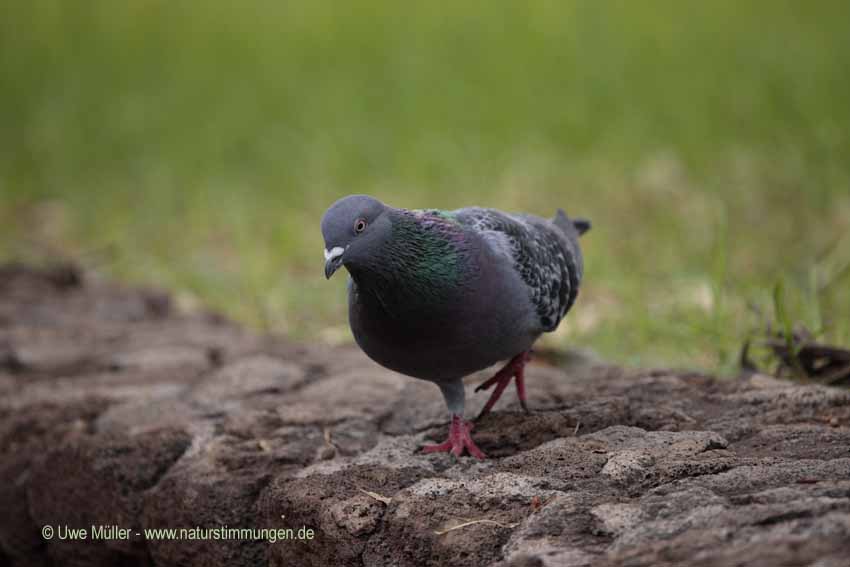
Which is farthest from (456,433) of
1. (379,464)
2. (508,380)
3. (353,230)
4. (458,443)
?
(353,230)

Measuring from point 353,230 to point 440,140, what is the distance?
5.64 meters

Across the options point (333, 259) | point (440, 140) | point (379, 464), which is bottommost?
point (379, 464)

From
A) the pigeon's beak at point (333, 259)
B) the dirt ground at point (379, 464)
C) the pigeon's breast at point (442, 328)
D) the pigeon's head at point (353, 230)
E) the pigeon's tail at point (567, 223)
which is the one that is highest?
the pigeon's head at point (353, 230)

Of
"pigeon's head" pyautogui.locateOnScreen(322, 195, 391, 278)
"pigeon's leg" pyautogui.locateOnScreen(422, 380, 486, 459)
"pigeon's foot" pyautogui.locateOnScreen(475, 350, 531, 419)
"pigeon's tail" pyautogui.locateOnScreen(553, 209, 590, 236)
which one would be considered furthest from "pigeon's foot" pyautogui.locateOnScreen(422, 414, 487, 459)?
"pigeon's tail" pyautogui.locateOnScreen(553, 209, 590, 236)

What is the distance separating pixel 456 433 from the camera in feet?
10.5

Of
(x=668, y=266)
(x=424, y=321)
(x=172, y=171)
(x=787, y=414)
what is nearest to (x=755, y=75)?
(x=668, y=266)

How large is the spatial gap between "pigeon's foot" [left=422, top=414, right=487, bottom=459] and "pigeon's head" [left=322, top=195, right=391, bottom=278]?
695mm

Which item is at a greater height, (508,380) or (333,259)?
(333,259)

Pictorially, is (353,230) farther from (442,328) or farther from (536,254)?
(536,254)

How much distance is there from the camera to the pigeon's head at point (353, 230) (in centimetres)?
276

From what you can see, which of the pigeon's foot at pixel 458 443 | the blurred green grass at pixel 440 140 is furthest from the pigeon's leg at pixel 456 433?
the blurred green grass at pixel 440 140

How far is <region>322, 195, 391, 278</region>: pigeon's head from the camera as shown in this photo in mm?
2758

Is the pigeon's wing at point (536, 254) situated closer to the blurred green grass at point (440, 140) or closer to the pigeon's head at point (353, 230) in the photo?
the pigeon's head at point (353, 230)

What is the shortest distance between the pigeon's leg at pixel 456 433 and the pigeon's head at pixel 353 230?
25.4 inches
